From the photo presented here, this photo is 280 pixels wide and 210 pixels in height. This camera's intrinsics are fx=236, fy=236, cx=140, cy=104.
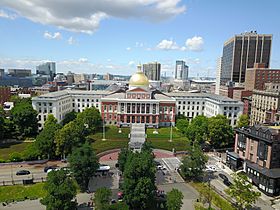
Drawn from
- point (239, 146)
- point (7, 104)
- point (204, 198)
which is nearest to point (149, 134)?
point (239, 146)

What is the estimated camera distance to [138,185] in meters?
38.8

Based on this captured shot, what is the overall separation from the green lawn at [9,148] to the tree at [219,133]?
59583mm

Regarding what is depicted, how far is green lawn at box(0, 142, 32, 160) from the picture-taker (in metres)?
67.5

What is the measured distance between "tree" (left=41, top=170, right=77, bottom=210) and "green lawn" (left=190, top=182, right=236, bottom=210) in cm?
2564

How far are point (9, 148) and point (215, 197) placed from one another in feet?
206

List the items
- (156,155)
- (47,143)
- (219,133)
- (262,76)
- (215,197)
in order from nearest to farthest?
(215,197) < (47,143) < (156,155) < (219,133) < (262,76)

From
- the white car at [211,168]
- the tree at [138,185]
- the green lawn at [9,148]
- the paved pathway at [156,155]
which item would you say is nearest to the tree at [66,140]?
the paved pathway at [156,155]

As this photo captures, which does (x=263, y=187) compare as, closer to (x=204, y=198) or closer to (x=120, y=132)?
(x=204, y=198)

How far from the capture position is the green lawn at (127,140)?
7725cm

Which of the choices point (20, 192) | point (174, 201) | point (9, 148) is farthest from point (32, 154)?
point (174, 201)

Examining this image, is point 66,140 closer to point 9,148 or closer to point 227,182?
point 9,148

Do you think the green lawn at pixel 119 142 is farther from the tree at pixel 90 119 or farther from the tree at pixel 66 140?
the tree at pixel 66 140

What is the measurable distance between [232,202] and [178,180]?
13.5 metres

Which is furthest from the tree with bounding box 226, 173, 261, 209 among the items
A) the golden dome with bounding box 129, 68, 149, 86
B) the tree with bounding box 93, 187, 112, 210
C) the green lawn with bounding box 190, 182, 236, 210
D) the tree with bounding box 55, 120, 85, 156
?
the golden dome with bounding box 129, 68, 149, 86
